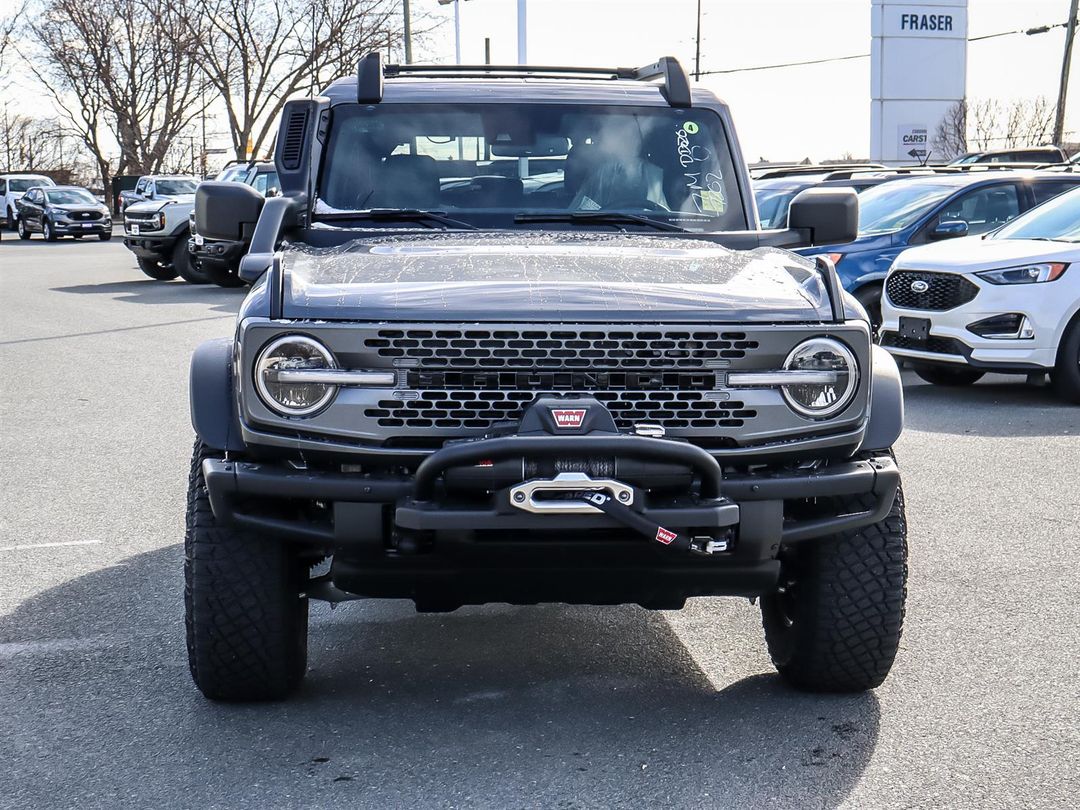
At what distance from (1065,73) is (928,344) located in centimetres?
3155

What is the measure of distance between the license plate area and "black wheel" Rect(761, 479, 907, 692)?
7.22 m

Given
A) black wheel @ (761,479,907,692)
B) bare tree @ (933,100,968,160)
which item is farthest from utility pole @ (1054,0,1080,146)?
black wheel @ (761,479,907,692)

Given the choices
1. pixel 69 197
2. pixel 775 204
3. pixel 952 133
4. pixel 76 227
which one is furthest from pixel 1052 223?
pixel 69 197

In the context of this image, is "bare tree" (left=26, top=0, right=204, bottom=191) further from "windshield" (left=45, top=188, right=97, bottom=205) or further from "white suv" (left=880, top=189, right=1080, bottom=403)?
"white suv" (left=880, top=189, right=1080, bottom=403)

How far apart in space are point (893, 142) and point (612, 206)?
133ft

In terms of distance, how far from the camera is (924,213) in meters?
13.5

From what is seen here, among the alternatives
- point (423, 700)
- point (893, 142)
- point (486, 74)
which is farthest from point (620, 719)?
point (893, 142)

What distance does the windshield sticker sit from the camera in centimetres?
547

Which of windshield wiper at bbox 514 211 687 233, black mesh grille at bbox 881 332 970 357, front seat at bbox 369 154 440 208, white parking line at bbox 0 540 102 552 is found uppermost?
front seat at bbox 369 154 440 208

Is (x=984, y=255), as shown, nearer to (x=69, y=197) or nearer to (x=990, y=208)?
(x=990, y=208)

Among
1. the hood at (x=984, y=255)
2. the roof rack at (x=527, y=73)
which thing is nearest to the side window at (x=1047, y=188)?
the hood at (x=984, y=255)

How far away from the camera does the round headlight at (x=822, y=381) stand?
157 inches

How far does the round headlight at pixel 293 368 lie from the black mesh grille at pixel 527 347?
0.15 m

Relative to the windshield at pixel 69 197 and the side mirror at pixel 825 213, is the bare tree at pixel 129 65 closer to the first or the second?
the windshield at pixel 69 197
